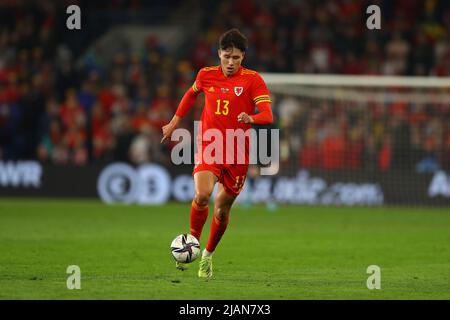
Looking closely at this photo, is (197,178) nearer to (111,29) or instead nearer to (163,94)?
(163,94)

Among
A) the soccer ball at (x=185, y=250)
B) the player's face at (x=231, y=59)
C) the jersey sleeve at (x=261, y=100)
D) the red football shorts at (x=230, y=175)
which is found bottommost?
the soccer ball at (x=185, y=250)

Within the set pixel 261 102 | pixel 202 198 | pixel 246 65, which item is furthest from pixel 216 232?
pixel 246 65

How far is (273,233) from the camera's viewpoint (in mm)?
15633

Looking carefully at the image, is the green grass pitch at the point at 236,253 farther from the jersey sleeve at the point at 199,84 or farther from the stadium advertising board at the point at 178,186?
the jersey sleeve at the point at 199,84

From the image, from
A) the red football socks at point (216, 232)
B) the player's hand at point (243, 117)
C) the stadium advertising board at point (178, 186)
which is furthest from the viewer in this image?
the stadium advertising board at point (178, 186)

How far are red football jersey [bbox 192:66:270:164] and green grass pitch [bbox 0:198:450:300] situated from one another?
1368 millimetres

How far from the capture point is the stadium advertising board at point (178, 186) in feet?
72.1

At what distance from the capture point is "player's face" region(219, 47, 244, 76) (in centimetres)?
979

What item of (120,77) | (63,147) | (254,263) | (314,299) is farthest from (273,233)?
(120,77)

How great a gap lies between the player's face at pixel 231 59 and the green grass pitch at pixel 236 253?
7.14 ft

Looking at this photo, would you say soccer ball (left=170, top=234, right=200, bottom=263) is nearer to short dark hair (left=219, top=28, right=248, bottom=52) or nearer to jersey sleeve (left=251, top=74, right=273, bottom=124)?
jersey sleeve (left=251, top=74, right=273, bottom=124)

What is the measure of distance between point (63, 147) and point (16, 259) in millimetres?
12506

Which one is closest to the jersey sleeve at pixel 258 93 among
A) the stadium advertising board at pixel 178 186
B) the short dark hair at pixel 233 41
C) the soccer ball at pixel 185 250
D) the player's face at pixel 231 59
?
the player's face at pixel 231 59

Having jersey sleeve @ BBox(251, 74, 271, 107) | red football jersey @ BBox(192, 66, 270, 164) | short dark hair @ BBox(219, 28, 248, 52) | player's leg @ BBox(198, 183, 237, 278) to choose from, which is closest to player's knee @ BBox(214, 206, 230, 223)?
player's leg @ BBox(198, 183, 237, 278)
